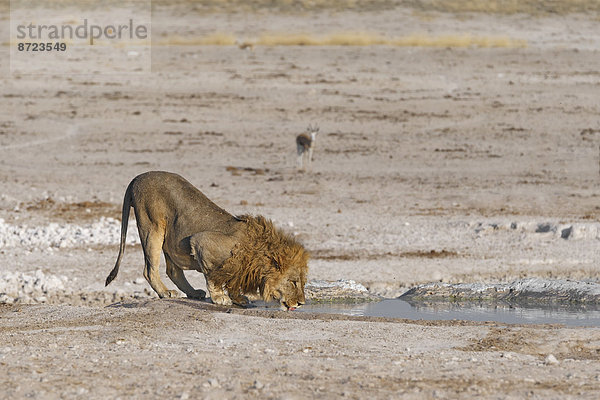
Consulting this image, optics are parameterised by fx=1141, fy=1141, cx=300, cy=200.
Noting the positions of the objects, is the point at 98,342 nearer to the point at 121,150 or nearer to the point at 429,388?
the point at 429,388

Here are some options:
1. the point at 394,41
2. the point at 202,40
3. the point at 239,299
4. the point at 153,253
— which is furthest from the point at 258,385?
the point at 202,40

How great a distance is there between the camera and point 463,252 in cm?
1314

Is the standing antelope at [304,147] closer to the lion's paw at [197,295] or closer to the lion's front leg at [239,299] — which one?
the lion's paw at [197,295]

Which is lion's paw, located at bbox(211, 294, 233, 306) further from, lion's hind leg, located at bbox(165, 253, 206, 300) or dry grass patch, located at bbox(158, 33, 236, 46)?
dry grass patch, located at bbox(158, 33, 236, 46)

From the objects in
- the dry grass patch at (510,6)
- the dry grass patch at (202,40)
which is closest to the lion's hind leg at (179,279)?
the dry grass patch at (202,40)

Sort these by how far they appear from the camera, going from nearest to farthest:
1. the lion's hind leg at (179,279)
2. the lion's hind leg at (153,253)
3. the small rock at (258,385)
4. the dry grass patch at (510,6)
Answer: the small rock at (258,385) → the lion's hind leg at (153,253) → the lion's hind leg at (179,279) → the dry grass patch at (510,6)

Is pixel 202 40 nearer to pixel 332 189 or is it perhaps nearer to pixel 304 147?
pixel 304 147

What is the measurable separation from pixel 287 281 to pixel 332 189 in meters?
9.47

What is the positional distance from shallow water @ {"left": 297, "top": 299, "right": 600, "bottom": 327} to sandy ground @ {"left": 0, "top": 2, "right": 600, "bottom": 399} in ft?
3.12

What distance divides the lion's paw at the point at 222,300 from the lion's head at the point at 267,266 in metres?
0.22

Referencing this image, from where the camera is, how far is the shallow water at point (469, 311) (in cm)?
965

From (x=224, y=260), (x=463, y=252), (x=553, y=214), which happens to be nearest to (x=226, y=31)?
(x=553, y=214)

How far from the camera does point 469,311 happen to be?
10.1 meters

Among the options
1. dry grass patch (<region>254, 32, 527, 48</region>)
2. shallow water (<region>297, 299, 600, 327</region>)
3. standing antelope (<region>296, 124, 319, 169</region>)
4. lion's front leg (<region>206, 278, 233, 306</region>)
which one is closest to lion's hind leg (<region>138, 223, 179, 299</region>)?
lion's front leg (<region>206, 278, 233, 306</region>)
